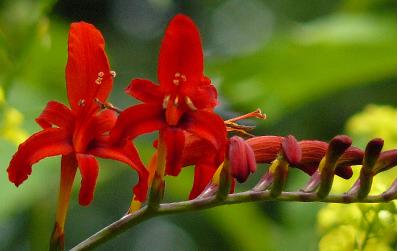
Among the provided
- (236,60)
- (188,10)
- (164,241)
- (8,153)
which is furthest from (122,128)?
(188,10)

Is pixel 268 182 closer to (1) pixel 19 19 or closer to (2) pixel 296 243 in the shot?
(2) pixel 296 243

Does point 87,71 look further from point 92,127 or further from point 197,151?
point 197,151

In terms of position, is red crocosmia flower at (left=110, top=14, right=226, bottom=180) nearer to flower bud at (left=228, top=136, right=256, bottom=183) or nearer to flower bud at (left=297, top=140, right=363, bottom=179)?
flower bud at (left=228, top=136, right=256, bottom=183)

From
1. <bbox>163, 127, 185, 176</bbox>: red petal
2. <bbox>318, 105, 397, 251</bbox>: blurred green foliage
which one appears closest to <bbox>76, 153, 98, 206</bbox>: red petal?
<bbox>163, 127, 185, 176</bbox>: red petal

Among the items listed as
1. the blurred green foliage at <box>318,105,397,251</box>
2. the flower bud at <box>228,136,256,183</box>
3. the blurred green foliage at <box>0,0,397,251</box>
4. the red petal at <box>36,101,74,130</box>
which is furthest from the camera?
the blurred green foliage at <box>0,0,397,251</box>

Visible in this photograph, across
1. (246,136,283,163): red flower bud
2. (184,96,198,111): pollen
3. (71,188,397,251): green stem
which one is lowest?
(71,188,397,251): green stem

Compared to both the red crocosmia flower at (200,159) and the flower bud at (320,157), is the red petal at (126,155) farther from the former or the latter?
the flower bud at (320,157)

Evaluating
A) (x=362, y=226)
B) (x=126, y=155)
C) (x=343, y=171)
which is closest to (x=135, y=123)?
(x=126, y=155)
